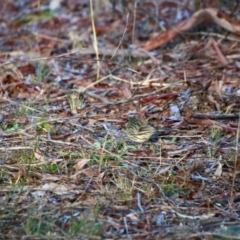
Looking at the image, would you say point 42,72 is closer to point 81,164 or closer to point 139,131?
point 139,131

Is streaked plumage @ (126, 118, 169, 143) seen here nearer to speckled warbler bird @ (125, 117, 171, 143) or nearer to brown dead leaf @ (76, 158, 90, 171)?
speckled warbler bird @ (125, 117, 171, 143)

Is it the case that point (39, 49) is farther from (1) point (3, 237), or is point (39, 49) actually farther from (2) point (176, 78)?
A: (1) point (3, 237)

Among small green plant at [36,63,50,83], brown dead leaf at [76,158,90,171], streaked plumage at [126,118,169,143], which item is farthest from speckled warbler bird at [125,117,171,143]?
small green plant at [36,63,50,83]

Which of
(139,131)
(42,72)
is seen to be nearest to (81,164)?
(139,131)

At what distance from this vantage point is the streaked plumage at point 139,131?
211 inches

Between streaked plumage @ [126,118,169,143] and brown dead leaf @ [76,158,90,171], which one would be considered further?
streaked plumage @ [126,118,169,143]

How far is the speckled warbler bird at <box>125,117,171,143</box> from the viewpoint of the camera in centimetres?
536

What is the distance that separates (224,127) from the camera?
5.59 m

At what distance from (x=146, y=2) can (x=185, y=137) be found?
4105 millimetres

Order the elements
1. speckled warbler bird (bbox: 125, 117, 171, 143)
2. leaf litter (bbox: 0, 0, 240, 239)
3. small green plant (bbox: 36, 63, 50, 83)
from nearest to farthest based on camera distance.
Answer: leaf litter (bbox: 0, 0, 240, 239) < speckled warbler bird (bbox: 125, 117, 171, 143) < small green plant (bbox: 36, 63, 50, 83)

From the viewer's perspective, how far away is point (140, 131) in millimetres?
5348

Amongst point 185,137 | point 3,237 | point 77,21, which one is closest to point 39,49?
point 77,21

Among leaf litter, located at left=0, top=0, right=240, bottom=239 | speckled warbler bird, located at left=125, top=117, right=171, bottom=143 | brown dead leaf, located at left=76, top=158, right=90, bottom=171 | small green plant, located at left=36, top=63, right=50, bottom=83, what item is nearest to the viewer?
leaf litter, located at left=0, top=0, right=240, bottom=239

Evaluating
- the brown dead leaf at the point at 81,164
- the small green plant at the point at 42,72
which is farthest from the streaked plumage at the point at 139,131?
the small green plant at the point at 42,72
